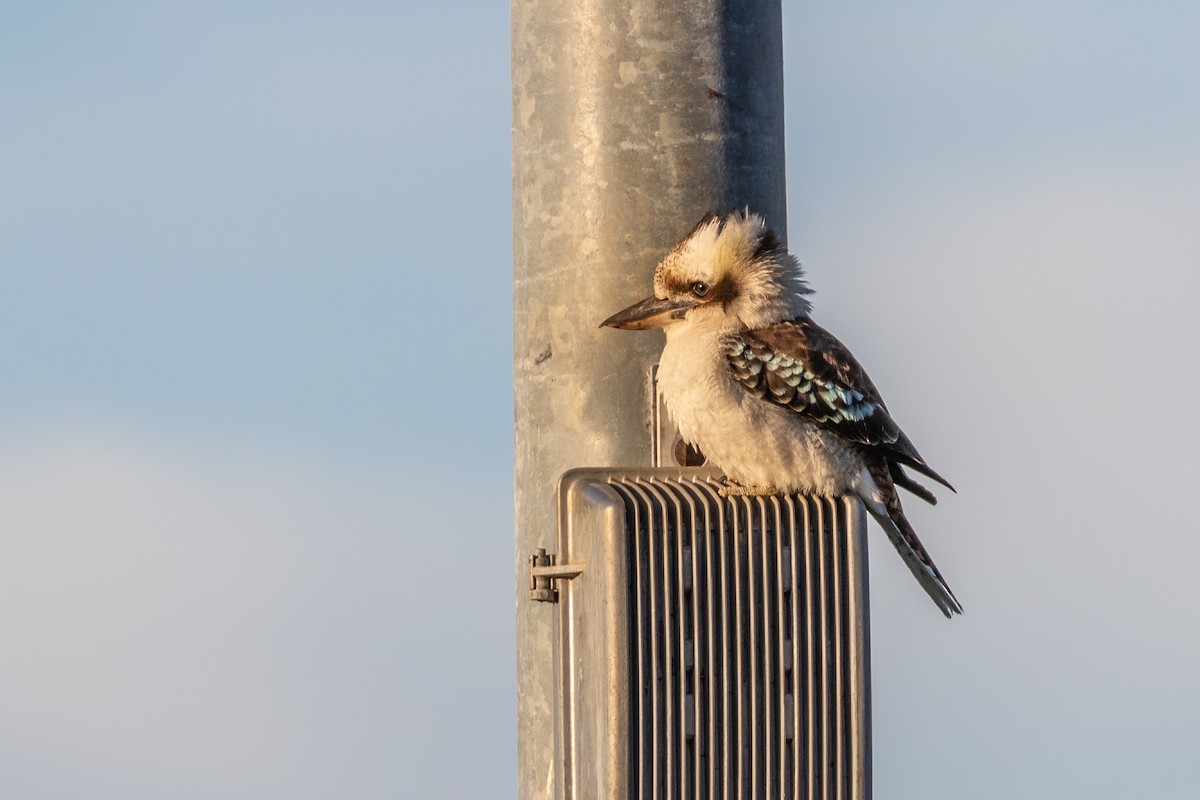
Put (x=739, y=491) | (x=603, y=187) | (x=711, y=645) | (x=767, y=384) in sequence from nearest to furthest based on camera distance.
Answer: (x=711, y=645), (x=739, y=491), (x=603, y=187), (x=767, y=384)

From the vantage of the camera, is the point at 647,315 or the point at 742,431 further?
the point at 742,431

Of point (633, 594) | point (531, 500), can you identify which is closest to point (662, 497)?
point (633, 594)

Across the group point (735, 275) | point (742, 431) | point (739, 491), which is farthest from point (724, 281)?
point (739, 491)

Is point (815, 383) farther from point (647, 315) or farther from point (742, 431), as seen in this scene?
point (647, 315)

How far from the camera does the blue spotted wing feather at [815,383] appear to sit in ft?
19.3

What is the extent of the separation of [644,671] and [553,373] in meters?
1.14

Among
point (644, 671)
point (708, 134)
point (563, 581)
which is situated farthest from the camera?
point (708, 134)

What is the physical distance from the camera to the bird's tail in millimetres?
6059

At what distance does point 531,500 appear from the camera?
5547 millimetres

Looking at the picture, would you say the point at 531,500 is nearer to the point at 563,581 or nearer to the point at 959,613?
the point at 563,581

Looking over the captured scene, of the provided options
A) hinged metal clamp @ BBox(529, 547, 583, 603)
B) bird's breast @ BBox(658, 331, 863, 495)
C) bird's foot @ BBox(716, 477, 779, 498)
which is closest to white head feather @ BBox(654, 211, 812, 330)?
bird's breast @ BBox(658, 331, 863, 495)

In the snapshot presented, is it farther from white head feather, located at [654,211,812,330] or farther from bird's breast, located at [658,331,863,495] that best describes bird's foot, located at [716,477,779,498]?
white head feather, located at [654,211,812,330]

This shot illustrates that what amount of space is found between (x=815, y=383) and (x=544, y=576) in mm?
1239

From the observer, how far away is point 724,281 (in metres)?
5.71
